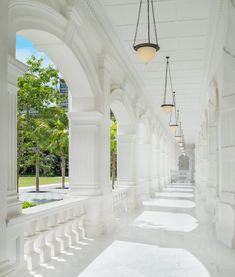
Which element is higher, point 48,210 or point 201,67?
point 201,67

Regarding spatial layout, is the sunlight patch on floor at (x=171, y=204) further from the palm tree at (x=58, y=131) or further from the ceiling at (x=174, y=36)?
the palm tree at (x=58, y=131)

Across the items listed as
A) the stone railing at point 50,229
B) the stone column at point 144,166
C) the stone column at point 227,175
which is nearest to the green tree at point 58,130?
the stone column at point 144,166

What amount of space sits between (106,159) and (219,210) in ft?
11.3

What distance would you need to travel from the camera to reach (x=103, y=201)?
10133 mm

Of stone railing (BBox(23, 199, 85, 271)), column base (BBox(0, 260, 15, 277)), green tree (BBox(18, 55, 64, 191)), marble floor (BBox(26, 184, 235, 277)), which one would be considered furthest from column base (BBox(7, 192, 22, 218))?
green tree (BBox(18, 55, 64, 191))

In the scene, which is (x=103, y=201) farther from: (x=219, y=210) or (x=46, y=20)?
(x=46, y=20)

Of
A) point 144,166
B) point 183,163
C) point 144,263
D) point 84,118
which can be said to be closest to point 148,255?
point 144,263

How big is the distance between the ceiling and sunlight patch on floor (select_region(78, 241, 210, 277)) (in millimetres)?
5488

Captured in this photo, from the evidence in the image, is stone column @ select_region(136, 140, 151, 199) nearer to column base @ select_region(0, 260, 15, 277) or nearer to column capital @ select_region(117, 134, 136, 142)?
column capital @ select_region(117, 134, 136, 142)

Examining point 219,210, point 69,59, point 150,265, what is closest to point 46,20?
point 69,59

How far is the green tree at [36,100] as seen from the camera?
718 inches

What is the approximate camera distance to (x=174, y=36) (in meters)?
10.3

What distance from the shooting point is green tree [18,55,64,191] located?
59.8ft

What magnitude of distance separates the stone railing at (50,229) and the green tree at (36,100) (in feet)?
31.8
